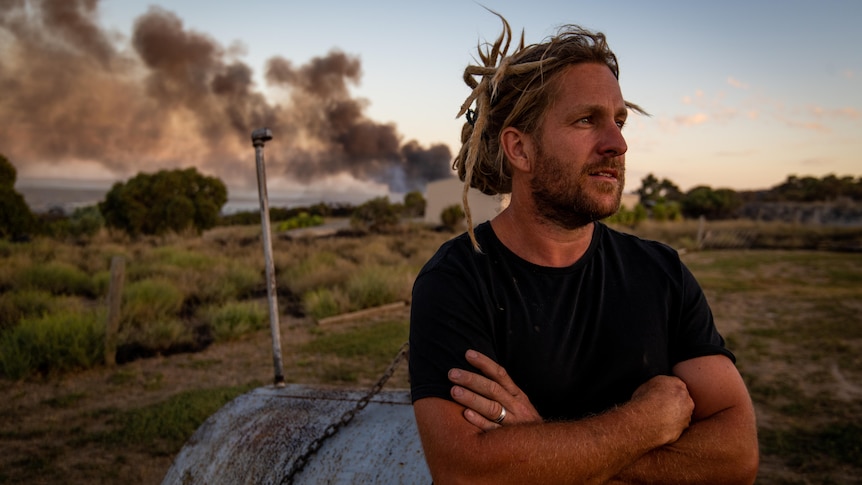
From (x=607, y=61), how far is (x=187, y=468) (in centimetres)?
306

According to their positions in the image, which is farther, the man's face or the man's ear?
the man's ear

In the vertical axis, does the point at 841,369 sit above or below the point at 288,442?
below

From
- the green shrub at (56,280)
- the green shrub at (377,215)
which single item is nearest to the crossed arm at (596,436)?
the green shrub at (56,280)

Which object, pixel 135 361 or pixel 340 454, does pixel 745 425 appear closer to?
pixel 340 454

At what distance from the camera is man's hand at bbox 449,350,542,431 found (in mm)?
1666

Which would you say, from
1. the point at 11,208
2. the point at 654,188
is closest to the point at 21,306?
the point at 11,208

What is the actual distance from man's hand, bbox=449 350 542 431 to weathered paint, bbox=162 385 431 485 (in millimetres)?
868

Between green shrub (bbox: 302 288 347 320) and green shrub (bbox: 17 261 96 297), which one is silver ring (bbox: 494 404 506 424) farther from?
green shrub (bbox: 17 261 96 297)

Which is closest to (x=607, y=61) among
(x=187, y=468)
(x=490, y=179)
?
(x=490, y=179)

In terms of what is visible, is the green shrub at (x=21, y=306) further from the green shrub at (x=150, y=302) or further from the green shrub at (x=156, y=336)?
the green shrub at (x=156, y=336)

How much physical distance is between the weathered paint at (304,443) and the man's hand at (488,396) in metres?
0.87

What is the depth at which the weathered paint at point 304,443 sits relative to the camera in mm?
2629

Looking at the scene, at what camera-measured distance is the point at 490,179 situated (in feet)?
7.93

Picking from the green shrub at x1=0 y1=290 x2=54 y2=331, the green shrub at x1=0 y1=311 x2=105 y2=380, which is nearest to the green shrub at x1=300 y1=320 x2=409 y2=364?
the green shrub at x1=0 y1=311 x2=105 y2=380
